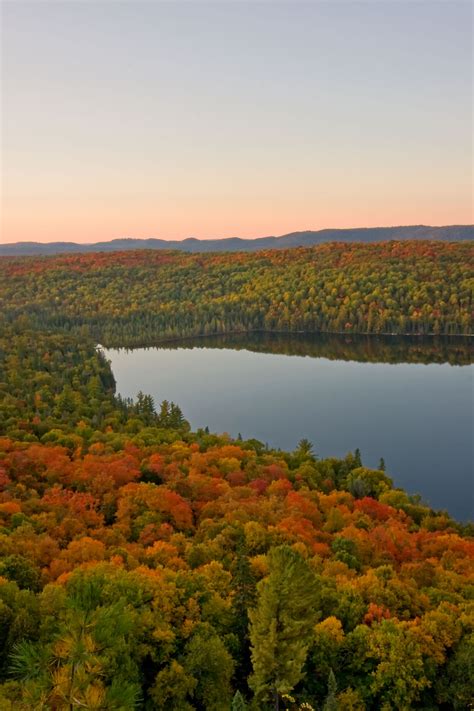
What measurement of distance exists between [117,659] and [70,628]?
74.0ft

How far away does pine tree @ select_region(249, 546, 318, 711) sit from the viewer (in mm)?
26984

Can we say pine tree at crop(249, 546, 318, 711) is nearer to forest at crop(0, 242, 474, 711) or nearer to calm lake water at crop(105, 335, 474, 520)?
forest at crop(0, 242, 474, 711)

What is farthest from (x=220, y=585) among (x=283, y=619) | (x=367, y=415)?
(x=367, y=415)

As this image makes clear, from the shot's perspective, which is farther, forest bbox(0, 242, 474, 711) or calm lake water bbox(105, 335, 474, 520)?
calm lake water bbox(105, 335, 474, 520)

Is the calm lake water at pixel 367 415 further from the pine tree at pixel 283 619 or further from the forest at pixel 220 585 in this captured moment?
the pine tree at pixel 283 619

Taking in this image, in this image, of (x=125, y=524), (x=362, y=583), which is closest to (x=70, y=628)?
(x=362, y=583)

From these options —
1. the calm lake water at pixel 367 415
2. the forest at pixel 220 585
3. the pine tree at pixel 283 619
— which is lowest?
the calm lake water at pixel 367 415

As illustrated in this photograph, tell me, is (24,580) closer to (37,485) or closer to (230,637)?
(230,637)

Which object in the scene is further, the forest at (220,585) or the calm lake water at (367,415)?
the calm lake water at (367,415)

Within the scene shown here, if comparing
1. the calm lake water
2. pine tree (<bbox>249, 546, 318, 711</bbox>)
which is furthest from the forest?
the calm lake water

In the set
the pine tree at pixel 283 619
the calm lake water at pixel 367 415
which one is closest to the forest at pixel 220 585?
the pine tree at pixel 283 619

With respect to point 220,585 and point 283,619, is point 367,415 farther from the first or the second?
point 283,619

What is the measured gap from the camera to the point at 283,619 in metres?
27.7

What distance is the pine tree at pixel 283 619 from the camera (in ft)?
88.5
